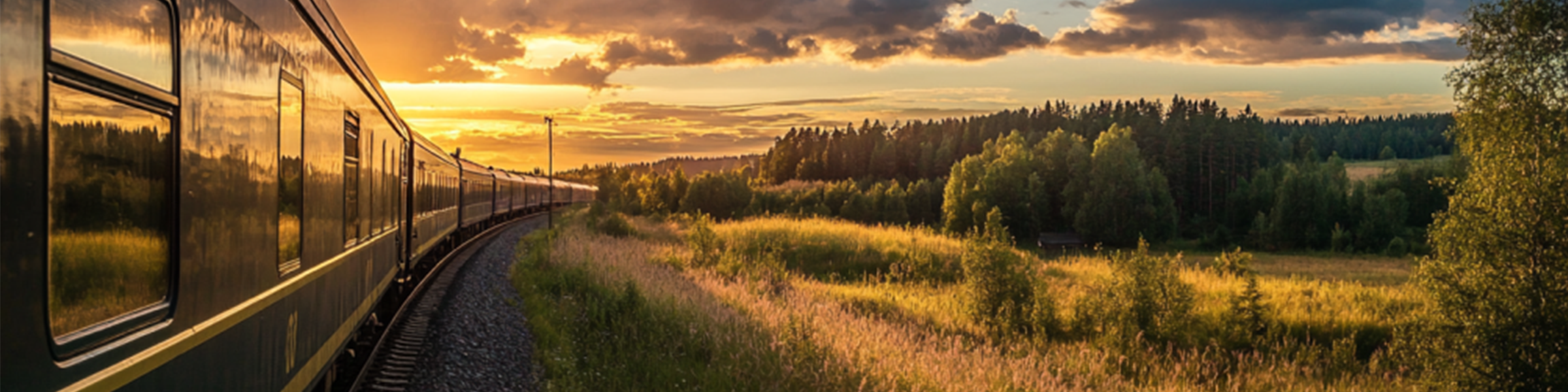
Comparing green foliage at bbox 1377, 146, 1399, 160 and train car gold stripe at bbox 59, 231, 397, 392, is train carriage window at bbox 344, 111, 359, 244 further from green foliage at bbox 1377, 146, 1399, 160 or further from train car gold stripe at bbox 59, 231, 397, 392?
green foliage at bbox 1377, 146, 1399, 160

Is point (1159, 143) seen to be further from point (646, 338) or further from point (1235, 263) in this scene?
point (646, 338)

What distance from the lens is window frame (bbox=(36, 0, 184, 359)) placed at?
7.78ft

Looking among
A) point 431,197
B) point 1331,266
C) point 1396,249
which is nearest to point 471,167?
point 431,197

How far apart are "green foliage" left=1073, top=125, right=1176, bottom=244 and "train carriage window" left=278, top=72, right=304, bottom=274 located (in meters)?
77.7

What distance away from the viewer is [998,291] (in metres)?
15.5

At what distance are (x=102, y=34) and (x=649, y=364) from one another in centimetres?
733

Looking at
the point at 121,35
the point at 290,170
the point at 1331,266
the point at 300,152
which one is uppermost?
the point at 121,35

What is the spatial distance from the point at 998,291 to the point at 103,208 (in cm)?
1411

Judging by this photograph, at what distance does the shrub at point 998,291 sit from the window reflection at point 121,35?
44.4ft

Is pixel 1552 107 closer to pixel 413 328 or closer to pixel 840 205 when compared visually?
pixel 413 328

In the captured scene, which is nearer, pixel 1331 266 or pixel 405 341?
pixel 405 341

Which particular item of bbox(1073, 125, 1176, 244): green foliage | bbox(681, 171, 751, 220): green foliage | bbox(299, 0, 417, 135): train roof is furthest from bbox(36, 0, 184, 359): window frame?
bbox(1073, 125, 1176, 244): green foliage

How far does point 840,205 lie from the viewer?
9112 centimetres

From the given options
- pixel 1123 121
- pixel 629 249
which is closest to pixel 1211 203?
pixel 1123 121
